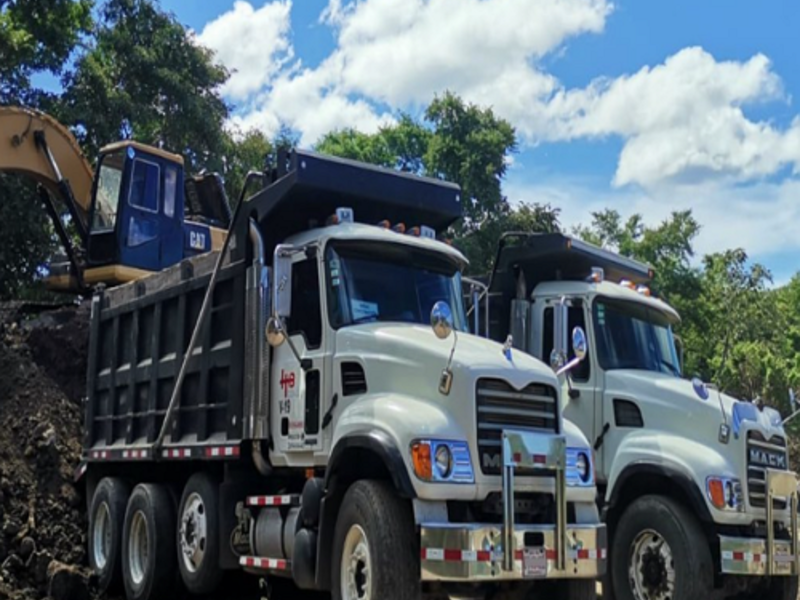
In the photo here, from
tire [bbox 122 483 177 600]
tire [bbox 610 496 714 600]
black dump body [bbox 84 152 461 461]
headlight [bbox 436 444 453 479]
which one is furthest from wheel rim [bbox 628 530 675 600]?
tire [bbox 122 483 177 600]

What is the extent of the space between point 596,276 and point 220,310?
12.3ft

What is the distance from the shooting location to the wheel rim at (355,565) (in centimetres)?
674

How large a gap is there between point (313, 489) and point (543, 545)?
1.78m

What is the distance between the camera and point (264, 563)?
808 centimetres

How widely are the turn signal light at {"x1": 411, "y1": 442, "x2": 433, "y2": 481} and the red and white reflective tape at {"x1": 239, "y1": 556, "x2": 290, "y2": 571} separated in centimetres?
188

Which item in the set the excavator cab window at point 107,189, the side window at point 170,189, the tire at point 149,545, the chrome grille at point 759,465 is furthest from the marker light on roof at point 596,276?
the excavator cab window at point 107,189

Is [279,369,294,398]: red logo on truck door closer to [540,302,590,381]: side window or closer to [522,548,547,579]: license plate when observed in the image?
[522,548,547,579]: license plate

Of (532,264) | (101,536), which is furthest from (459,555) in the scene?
(101,536)

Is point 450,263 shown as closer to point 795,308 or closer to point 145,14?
point 145,14

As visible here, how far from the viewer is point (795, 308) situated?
48.5 metres

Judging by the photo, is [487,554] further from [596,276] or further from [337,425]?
[596,276]

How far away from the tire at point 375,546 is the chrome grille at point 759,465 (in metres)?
3.40

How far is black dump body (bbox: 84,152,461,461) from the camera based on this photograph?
8641 mm

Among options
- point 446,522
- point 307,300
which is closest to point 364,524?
point 446,522
